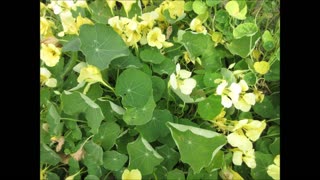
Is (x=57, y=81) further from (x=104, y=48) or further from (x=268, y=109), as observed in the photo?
(x=268, y=109)

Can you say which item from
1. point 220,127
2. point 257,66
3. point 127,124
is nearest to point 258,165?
point 220,127

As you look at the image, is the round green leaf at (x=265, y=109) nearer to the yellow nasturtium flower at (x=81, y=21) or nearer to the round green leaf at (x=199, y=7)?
the round green leaf at (x=199, y=7)

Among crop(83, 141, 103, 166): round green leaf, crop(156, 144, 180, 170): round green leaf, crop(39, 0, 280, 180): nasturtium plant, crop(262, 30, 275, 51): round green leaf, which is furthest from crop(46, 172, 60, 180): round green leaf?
crop(262, 30, 275, 51): round green leaf

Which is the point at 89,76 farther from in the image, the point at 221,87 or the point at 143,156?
the point at 221,87

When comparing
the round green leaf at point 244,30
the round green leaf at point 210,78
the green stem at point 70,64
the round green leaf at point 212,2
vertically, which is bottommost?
the round green leaf at point 210,78

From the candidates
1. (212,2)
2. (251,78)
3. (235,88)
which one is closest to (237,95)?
(235,88)

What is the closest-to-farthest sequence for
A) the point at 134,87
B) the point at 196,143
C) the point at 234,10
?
the point at 196,143 → the point at 134,87 → the point at 234,10

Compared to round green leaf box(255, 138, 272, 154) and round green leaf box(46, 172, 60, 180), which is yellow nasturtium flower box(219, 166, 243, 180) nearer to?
round green leaf box(255, 138, 272, 154)

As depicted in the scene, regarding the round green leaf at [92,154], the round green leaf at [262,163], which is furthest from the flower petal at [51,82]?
the round green leaf at [262,163]
